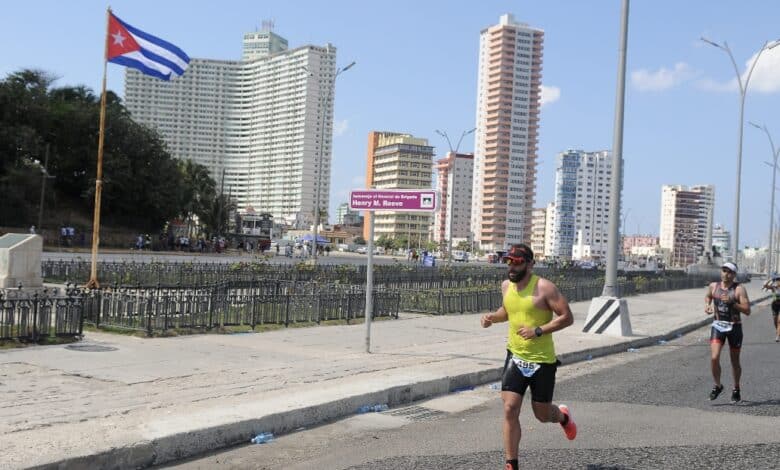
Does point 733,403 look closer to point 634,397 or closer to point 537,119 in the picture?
point 634,397

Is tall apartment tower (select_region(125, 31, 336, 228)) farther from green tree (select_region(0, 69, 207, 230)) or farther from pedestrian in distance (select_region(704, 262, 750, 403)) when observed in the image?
pedestrian in distance (select_region(704, 262, 750, 403))

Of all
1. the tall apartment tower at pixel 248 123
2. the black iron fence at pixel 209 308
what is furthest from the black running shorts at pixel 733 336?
the tall apartment tower at pixel 248 123

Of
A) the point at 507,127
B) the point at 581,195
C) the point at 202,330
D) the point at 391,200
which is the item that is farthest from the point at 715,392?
→ the point at 507,127

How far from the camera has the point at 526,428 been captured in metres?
7.91

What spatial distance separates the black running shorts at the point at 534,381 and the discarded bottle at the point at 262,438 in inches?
104

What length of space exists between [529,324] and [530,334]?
17 centimetres

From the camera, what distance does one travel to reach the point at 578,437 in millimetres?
7402

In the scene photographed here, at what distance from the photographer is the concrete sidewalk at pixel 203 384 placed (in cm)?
638

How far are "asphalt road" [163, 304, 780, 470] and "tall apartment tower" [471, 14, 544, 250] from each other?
483 ft

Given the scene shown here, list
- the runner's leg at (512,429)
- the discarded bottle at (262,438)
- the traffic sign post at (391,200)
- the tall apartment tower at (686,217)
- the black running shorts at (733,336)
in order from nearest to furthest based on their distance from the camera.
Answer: the runner's leg at (512,429)
the discarded bottle at (262,438)
the black running shorts at (733,336)
the traffic sign post at (391,200)
the tall apartment tower at (686,217)

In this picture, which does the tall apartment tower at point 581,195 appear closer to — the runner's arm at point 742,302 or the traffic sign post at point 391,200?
the traffic sign post at point 391,200

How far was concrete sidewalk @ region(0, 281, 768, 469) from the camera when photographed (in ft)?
20.9

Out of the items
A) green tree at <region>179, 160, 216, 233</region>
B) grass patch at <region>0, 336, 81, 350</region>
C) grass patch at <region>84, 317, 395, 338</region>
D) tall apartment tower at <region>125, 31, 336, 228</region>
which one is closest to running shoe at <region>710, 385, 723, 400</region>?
grass patch at <region>84, 317, 395, 338</region>

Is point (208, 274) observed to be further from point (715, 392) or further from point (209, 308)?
point (715, 392)
